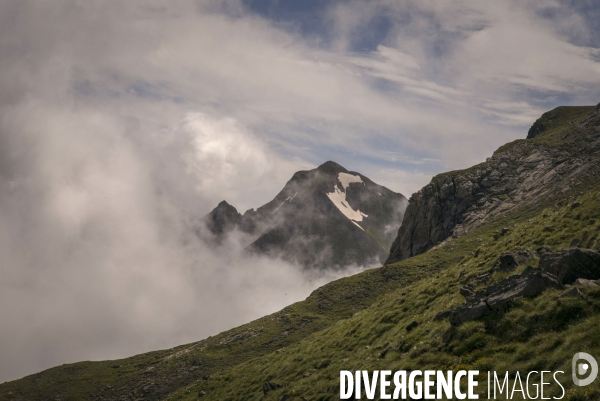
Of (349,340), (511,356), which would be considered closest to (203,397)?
(349,340)

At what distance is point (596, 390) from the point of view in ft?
56.9

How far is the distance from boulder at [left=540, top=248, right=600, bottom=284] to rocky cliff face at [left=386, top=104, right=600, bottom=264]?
94.7 metres

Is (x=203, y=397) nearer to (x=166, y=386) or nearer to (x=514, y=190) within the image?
(x=166, y=386)

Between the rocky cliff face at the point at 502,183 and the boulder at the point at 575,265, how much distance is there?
94699mm

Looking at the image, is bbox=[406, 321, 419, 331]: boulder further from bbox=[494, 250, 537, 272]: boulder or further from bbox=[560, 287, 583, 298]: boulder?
bbox=[560, 287, 583, 298]: boulder

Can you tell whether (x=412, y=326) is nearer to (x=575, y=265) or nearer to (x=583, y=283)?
(x=575, y=265)

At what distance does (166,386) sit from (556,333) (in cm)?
9356

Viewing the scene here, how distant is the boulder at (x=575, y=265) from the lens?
2634 centimetres

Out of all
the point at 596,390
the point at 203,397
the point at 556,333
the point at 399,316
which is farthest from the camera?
the point at 203,397

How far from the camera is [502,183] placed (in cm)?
13625

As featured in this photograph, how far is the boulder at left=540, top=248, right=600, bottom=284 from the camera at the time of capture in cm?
2634

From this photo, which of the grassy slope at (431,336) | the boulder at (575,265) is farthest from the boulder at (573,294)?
the boulder at (575,265)

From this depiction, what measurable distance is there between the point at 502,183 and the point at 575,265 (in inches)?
4721

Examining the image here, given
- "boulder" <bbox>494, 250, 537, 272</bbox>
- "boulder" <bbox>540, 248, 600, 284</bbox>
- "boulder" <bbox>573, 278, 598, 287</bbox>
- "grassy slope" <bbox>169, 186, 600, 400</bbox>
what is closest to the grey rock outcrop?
"grassy slope" <bbox>169, 186, 600, 400</bbox>
